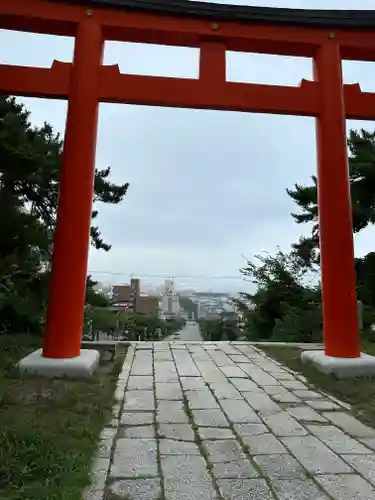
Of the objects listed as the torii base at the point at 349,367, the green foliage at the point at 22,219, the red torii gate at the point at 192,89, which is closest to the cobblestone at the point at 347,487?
the torii base at the point at 349,367

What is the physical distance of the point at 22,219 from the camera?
549cm

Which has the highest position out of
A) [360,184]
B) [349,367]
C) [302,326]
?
[360,184]

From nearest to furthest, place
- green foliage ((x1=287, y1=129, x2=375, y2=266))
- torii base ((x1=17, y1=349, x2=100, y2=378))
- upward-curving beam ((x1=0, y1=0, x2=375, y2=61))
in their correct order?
1. torii base ((x1=17, y1=349, x2=100, y2=378))
2. upward-curving beam ((x1=0, y1=0, x2=375, y2=61))
3. green foliage ((x1=287, y1=129, x2=375, y2=266))

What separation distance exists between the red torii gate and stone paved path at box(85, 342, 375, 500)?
0.94m

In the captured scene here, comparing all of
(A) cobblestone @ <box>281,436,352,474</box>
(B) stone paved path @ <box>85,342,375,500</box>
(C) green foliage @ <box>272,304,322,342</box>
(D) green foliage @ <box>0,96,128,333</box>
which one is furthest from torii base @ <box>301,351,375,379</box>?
(D) green foliage @ <box>0,96,128,333</box>

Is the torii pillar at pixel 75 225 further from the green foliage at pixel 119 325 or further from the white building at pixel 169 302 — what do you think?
the white building at pixel 169 302

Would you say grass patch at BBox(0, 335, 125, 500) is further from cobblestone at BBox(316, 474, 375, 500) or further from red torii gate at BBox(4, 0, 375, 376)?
cobblestone at BBox(316, 474, 375, 500)

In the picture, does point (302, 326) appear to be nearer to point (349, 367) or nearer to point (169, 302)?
point (349, 367)

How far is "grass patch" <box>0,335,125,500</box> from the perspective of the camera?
183 centimetres

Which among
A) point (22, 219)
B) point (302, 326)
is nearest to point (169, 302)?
point (302, 326)

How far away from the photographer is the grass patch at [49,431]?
183 cm

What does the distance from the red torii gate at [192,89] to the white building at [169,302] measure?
20321 mm

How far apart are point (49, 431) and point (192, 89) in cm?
355

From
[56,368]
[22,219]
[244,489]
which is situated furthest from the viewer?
[22,219]
